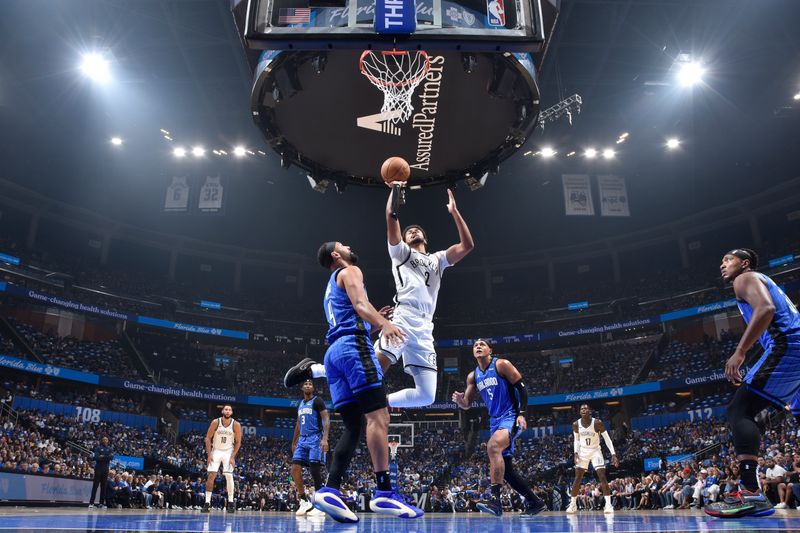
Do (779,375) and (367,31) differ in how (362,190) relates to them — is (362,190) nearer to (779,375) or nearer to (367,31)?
(367,31)

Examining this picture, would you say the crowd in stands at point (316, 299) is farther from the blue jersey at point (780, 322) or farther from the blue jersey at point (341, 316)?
the blue jersey at point (341, 316)

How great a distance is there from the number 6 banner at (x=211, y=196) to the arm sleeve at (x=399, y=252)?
826 inches

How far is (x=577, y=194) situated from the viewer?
83.9 ft

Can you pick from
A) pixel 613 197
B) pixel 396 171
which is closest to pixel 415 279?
pixel 396 171

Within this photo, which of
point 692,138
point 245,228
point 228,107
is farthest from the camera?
point 245,228

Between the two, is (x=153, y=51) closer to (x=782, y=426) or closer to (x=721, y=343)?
(x=782, y=426)

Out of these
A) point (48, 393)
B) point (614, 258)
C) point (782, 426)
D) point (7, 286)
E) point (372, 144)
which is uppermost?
point (614, 258)

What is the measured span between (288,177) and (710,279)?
24240 millimetres

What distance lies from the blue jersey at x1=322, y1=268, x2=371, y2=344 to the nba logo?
3418 mm

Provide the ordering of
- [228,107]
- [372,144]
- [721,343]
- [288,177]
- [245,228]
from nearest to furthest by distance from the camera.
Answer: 1. [372,144]
2. [228,107]
3. [288,177]
4. [721,343]
5. [245,228]


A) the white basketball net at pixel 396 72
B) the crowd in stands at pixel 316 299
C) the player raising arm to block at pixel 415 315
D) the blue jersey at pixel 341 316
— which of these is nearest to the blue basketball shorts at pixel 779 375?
the player raising arm to block at pixel 415 315

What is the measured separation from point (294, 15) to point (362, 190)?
2359 centimetres

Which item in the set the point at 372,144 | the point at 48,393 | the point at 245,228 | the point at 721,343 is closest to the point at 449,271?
the point at 245,228

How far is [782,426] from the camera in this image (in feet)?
66.7
